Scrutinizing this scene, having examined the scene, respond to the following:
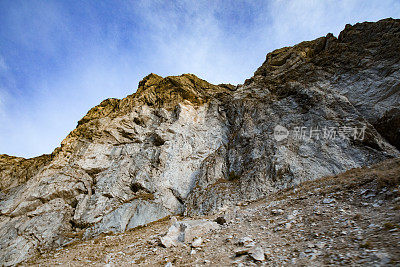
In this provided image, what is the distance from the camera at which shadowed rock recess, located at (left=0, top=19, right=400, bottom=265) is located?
17203 millimetres

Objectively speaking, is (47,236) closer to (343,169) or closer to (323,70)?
(343,169)

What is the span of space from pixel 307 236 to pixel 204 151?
19.7 m

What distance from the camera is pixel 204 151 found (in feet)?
83.3

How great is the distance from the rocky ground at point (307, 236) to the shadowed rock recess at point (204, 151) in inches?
282

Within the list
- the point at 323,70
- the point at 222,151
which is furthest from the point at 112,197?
the point at 323,70

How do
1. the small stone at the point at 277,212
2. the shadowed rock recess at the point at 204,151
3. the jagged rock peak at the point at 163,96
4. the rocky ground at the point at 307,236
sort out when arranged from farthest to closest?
the jagged rock peak at the point at 163,96 < the shadowed rock recess at the point at 204,151 < the small stone at the point at 277,212 < the rocky ground at the point at 307,236

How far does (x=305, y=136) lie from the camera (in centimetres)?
1980

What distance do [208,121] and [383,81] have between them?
2348 cm

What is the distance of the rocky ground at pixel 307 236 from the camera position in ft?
14.5
